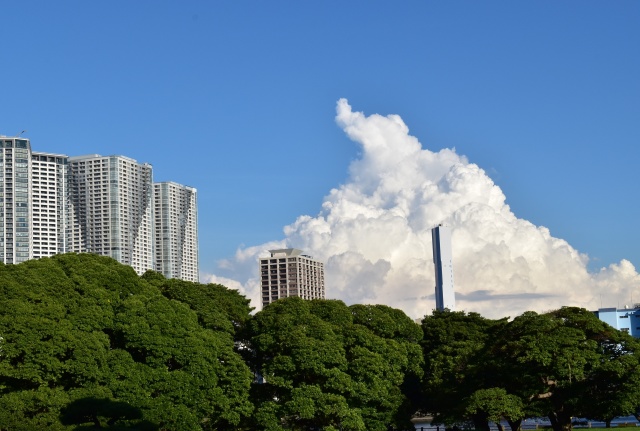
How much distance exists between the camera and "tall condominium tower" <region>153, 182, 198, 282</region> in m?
141

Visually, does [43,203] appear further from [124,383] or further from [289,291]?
[124,383]

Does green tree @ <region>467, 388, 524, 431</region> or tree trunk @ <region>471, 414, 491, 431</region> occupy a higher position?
green tree @ <region>467, 388, 524, 431</region>

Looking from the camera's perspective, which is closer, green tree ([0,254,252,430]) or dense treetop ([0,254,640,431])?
green tree ([0,254,252,430])

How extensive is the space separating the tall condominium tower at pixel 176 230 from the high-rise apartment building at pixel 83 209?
0.57ft

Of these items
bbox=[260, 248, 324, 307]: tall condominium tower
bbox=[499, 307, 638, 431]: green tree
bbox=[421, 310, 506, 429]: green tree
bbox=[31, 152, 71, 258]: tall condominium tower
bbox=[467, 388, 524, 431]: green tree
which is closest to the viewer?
bbox=[499, 307, 638, 431]: green tree

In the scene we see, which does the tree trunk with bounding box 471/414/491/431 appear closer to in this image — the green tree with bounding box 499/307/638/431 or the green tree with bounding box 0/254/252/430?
the green tree with bounding box 499/307/638/431

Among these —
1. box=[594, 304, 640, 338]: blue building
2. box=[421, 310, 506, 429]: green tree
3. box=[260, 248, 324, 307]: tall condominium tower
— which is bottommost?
box=[421, 310, 506, 429]: green tree

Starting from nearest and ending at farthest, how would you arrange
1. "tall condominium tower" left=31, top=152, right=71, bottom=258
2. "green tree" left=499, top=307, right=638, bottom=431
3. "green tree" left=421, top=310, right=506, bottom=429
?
"green tree" left=499, top=307, right=638, bottom=431, "green tree" left=421, top=310, right=506, bottom=429, "tall condominium tower" left=31, top=152, right=71, bottom=258

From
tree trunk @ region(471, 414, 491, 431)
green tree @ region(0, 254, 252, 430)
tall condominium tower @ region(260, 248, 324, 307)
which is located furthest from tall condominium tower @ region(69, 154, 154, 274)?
tree trunk @ region(471, 414, 491, 431)

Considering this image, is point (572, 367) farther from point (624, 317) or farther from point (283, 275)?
point (283, 275)


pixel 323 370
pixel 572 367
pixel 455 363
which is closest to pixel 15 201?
pixel 455 363

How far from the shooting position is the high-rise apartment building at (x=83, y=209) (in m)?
116

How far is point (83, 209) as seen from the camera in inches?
5034

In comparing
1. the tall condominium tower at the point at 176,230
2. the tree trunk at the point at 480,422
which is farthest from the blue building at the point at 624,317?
the tree trunk at the point at 480,422
